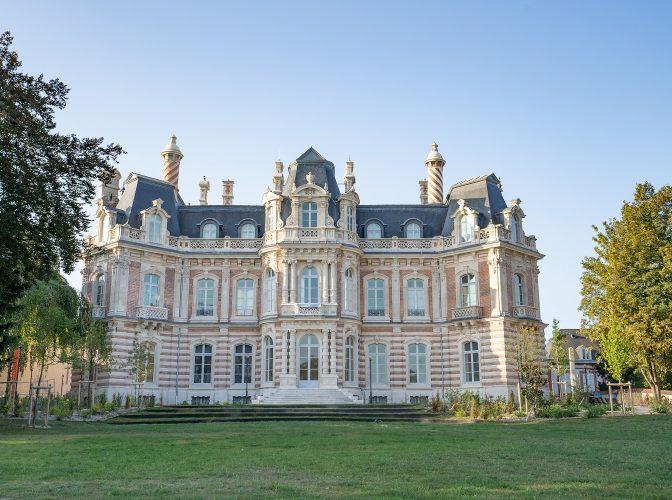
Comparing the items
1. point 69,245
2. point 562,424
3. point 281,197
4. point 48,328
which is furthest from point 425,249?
point 69,245

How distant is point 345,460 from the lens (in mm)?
12164

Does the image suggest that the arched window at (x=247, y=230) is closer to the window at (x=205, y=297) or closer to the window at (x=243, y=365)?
the window at (x=205, y=297)

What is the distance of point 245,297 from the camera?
38.9 m

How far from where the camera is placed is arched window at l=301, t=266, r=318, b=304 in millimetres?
36625

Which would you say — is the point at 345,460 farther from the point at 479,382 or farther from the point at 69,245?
the point at 479,382

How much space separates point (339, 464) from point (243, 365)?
1073 inches

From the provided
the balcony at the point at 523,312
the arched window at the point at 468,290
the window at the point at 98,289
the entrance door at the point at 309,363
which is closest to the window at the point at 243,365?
the entrance door at the point at 309,363

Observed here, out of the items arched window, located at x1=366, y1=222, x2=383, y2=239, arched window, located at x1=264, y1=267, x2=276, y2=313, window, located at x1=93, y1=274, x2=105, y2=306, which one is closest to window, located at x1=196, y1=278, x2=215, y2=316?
arched window, located at x1=264, y1=267, x2=276, y2=313

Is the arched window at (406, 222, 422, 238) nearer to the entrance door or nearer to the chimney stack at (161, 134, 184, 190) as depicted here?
the entrance door

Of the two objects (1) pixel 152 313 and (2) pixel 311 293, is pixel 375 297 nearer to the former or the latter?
(2) pixel 311 293

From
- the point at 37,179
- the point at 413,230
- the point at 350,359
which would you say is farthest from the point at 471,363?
the point at 37,179

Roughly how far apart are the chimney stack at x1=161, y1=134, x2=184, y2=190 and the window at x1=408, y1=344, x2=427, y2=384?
18214mm

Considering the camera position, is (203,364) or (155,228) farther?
(155,228)

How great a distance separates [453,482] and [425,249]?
3007 centimetres
